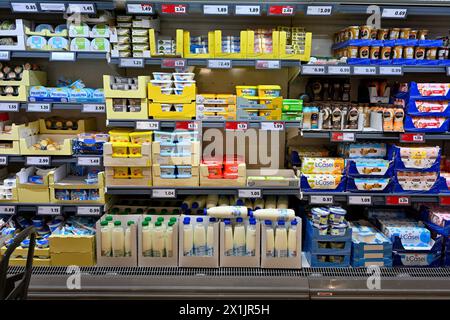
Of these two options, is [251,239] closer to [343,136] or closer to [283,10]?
[343,136]

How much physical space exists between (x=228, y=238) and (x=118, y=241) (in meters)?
0.80

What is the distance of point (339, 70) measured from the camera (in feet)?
9.62

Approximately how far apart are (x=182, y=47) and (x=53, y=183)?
1494mm

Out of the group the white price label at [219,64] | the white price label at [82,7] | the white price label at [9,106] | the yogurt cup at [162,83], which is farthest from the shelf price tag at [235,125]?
the white price label at [9,106]

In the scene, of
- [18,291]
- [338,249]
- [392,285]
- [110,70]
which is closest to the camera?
[18,291]

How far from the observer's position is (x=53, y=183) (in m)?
3.03

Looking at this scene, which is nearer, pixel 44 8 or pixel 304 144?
pixel 44 8

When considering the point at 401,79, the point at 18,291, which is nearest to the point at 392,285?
the point at 18,291

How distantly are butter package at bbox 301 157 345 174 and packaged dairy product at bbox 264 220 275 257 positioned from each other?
1.91 ft

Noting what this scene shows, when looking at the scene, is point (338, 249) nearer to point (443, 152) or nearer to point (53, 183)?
point (443, 152)

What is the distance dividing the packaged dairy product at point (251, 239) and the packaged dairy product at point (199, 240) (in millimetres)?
314

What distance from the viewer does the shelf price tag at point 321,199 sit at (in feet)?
9.86

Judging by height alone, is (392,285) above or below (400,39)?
below

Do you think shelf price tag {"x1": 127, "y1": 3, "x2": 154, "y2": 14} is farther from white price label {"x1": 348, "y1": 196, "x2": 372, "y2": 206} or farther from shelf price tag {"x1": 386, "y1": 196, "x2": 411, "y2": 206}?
shelf price tag {"x1": 386, "y1": 196, "x2": 411, "y2": 206}
